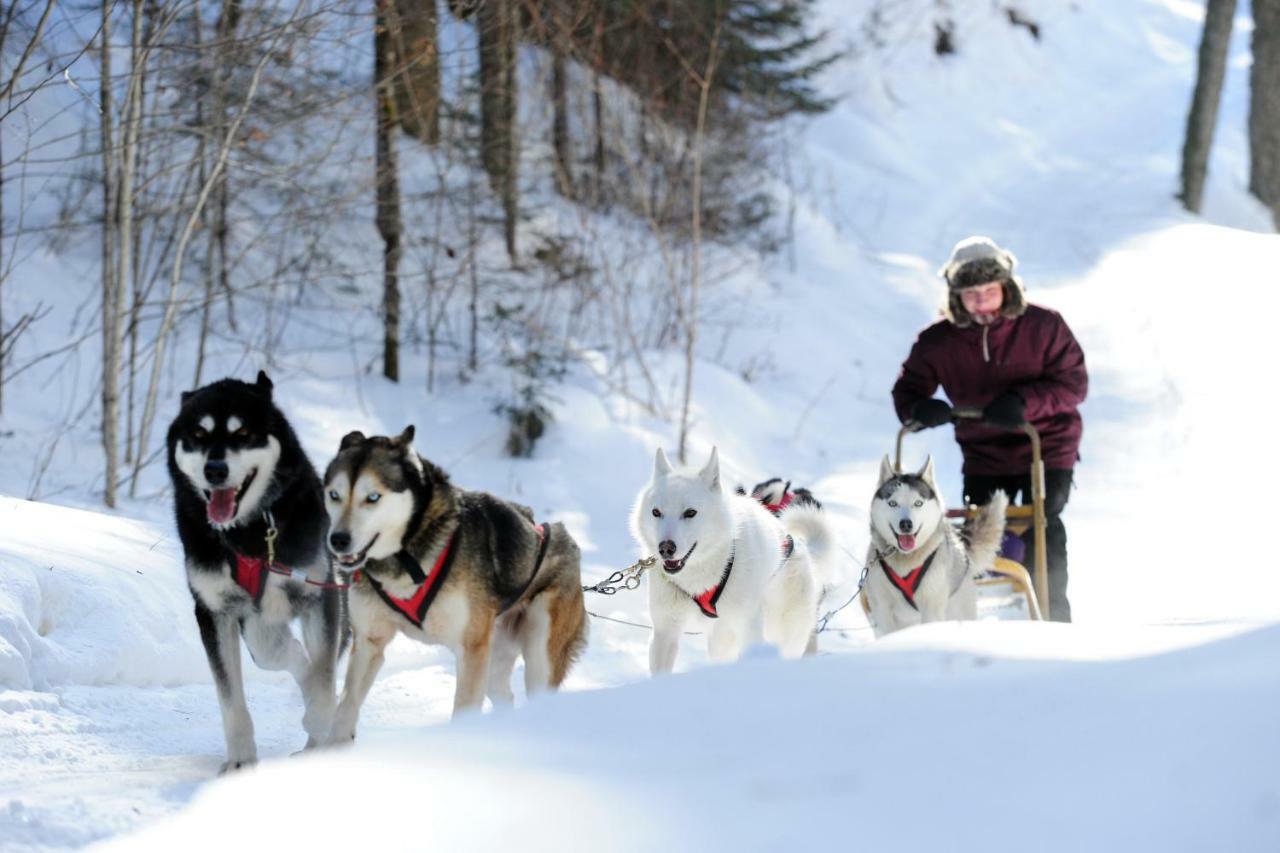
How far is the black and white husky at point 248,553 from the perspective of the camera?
3678mm

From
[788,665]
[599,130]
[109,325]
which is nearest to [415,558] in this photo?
[788,665]

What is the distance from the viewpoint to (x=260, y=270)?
36.8ft

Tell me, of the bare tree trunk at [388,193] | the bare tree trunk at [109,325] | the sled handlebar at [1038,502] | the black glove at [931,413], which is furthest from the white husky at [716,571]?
the bare tree trunk at [388,193]

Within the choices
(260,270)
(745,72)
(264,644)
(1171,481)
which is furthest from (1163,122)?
(264,644)

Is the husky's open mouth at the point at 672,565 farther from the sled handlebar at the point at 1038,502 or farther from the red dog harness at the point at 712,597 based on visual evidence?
the sled handlebar at the point at 1038,502

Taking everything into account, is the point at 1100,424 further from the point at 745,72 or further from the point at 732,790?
the point at 732,790

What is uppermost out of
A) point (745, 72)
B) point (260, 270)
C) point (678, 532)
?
point (745, 72)

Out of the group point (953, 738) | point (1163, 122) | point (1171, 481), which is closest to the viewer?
point (953, 738)

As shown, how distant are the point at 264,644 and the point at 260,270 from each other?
26.3ft

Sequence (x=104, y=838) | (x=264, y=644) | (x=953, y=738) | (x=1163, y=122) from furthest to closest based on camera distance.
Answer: (x=1163, y=122)
(x=264, y=644)
(x=104, y=838)
(x=953, y=738)

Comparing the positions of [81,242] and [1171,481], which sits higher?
[81,242]

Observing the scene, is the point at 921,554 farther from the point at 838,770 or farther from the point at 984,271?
the point at 838,770

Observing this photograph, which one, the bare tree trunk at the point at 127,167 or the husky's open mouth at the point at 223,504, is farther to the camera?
the bare tree trunk at the point at 127,167

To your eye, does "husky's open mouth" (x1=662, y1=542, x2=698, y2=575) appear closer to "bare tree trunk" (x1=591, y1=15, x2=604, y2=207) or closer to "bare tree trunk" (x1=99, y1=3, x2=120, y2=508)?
"bare tree trunk" (x1=99, y1=3, x2=120, y2=508)
